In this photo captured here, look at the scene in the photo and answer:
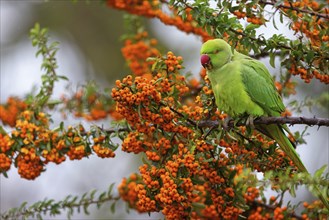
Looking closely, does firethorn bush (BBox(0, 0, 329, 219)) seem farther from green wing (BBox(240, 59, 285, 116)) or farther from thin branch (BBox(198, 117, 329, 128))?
green wing (BBox(240, 59, 285, 116))

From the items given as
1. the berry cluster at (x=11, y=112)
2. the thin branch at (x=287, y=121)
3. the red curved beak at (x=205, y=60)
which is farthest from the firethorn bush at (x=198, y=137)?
the berry cluster at (x=11, y=112)

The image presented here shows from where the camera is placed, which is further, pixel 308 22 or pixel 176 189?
pixel 308 22

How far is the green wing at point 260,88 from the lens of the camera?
141 inches

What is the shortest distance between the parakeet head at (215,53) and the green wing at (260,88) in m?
0.12

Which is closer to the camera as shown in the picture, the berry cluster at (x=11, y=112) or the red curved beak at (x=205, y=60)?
the red curved beak at (x=205, y=60)

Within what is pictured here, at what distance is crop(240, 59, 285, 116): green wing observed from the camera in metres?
3.58

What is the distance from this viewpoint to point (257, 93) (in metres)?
3.59

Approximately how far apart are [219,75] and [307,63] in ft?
1.74

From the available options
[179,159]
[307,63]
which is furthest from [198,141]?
[307,63]

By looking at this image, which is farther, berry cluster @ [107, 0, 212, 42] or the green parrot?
berry cluster @ [107, 0, 212, 42]

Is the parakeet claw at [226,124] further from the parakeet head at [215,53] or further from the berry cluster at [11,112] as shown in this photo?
the berry cluster at [11,112]

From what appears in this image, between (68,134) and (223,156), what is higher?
(68,134)

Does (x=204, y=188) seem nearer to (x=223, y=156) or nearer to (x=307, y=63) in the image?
(x=223, y=156)

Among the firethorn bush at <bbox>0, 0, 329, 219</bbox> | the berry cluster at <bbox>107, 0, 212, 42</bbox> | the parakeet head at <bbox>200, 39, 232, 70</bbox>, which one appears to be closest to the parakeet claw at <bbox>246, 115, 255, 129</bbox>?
the firethorn bush at <bbox>0, 0, 329, 219</bbox>
